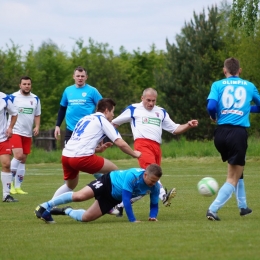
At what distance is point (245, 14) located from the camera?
27.6 meters

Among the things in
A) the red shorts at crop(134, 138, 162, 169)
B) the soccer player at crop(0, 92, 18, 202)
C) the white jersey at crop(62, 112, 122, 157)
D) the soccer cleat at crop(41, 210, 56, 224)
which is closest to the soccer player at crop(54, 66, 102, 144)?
the soccer player at crop(0, 92, 18, 202)

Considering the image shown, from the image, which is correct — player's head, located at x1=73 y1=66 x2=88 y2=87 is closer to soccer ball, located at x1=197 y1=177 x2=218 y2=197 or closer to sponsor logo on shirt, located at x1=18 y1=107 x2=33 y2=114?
sponsor logo on shirt, located at x1=18 y1=107 x2=33 y2=114

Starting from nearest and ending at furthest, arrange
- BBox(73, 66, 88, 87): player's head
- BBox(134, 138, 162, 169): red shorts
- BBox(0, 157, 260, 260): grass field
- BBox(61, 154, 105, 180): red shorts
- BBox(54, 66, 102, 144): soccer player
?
1. BBox(0, 157, 260, 260): grass field
2. BBox(61, 154, 105, 180): red shorts
3. BBox(134, 138, 162, 169): red shorts
4. BBox(73, 66, 88, 87): player's head
5. BBox(54, 66, 102, 144): soccer player

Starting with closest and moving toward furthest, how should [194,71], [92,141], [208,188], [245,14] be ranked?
[208,188] → [92,141] → [245,14] → [194,71]

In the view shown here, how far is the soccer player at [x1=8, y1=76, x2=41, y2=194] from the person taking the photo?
16375 millimetres

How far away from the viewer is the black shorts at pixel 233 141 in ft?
33.4

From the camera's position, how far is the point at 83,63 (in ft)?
210

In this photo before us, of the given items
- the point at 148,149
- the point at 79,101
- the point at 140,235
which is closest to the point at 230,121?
the point at 148,149

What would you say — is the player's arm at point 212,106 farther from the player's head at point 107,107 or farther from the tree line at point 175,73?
the tree line at point 175,73

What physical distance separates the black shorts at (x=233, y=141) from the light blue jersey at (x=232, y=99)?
3.3 inches

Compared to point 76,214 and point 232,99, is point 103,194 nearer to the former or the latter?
point 76,214

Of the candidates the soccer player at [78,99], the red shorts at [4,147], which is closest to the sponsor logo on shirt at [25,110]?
the soccer player at [78,99]

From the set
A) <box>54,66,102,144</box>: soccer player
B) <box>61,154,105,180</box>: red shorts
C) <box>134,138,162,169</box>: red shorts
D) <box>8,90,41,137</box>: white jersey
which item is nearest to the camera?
<box>61,154,105,180</box>: red shorts

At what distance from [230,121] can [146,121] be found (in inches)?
83.7
